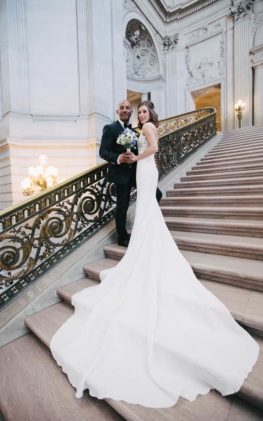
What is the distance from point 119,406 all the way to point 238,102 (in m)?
15.1

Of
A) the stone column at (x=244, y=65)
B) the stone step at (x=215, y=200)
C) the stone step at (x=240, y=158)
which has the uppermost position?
the stone column at (x=244, y=65)

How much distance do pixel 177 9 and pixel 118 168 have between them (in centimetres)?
1736

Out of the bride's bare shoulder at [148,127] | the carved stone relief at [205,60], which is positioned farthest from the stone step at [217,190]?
the carved stone relief at [205,60]

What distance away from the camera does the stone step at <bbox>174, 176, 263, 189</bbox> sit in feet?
13.6

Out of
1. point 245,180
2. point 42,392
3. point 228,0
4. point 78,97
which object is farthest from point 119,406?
point 228,0

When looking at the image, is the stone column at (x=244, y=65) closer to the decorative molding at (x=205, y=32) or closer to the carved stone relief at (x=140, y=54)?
the decorative molding at (x=205, y=32)

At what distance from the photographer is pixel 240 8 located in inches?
503

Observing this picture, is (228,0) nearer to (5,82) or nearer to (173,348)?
(5,82)

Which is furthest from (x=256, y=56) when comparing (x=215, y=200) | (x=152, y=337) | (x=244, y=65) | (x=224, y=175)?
(x=152, y=337)

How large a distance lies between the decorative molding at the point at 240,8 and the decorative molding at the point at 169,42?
3412 mm

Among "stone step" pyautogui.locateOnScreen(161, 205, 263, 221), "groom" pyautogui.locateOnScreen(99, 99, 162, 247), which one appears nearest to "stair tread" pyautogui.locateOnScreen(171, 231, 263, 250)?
"stone step" pyautogui.locateOnScreen(161, 205, 263, 221)

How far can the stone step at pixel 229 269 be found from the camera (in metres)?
2.08

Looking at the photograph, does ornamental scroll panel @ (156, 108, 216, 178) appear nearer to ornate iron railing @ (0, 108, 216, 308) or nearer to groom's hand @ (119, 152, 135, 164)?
ornate iron railing @ (0, 108, 216, 308)

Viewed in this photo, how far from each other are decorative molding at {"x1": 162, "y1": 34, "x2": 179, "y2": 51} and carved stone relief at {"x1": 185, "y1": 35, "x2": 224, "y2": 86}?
1.04 m
